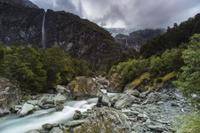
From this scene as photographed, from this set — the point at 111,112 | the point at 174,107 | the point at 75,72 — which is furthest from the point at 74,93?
the point at 111,112

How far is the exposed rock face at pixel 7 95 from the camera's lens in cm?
4122

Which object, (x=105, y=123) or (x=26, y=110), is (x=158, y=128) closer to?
(x=105, y=123)

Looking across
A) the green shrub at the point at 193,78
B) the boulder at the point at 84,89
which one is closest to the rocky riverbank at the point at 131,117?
the green shrub at the point at 193,78

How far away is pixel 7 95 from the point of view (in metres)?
44.1

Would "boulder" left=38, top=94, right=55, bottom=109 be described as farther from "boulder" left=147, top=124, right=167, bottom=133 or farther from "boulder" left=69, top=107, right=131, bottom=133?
"boulder" left=69, top=107, right=131, bottom=133

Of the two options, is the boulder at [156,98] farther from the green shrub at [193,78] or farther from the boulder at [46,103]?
the green shrub at [193,78]

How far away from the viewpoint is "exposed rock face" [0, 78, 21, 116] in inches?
1623

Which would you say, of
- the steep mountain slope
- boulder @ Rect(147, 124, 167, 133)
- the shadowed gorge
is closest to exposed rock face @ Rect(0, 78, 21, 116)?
the shadowed gorge

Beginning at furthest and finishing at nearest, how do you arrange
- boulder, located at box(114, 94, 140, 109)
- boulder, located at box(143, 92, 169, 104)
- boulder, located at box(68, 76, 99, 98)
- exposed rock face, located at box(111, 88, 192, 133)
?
boulder, located at box(68, 76, 99, 98) → boulder, located at box(143, 92, 169, 104) → boulder, located at box(114, 94, 140, 109) → exposed rock face, located at box(111, 88, 192, 133)

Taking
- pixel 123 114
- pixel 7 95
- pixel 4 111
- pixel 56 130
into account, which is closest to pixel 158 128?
pixel 123 114

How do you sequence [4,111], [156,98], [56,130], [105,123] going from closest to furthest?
[105,123]
[56,130]
[4,111]
[156,98]

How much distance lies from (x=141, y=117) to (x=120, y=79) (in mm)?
39699

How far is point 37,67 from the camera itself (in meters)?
58.2

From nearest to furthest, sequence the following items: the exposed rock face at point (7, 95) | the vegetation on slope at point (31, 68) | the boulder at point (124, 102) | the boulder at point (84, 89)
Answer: the boulder at point (124, 102)
the exposed rock face at point (7, 95)
the vegetation on slope at point (31, 68)
the boulder at point (84, 89)
